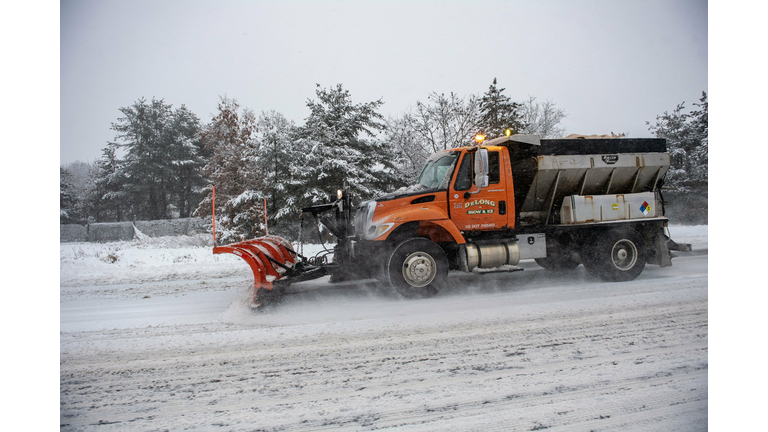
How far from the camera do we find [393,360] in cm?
309

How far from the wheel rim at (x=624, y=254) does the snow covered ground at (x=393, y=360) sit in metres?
0.62

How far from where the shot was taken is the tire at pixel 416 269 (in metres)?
5.22

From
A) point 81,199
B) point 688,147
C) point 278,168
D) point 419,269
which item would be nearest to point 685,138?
point 688,147

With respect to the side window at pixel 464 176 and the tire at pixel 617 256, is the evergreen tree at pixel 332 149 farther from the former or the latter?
the tire at pixel 617 256

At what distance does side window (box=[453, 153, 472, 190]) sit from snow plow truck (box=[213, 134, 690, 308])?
17mm

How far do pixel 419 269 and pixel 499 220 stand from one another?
1720 mm

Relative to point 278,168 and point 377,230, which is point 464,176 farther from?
point 278,168

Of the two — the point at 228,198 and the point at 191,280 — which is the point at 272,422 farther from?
the point at 228,198

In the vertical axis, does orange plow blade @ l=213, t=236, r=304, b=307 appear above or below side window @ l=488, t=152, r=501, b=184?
below

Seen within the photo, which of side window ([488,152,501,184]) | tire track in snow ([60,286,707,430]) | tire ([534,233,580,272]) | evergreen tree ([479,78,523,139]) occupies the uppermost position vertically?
evergreen tree ([479,78,523,139])

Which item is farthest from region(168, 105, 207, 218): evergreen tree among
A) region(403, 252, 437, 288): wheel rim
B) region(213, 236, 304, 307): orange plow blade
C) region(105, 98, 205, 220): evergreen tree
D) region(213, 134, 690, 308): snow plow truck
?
region(403, 252, 437, 288): wheel rim

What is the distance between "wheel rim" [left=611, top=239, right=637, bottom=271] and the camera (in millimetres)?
6246

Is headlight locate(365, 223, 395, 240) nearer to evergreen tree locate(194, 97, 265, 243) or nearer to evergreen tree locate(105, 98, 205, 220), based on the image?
evergreen tree locate(105, 98, 205, 220)

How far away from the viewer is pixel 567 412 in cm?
234
